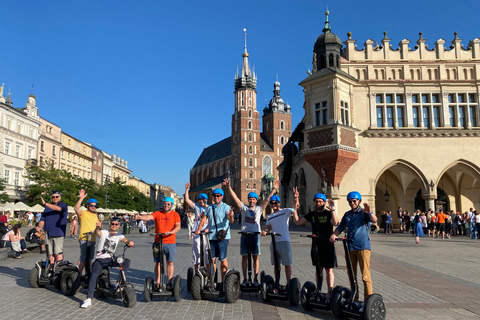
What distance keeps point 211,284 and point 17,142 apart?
50.4m

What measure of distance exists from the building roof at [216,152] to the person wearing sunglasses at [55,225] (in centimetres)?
11315

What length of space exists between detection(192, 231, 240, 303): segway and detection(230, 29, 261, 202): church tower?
94.7m

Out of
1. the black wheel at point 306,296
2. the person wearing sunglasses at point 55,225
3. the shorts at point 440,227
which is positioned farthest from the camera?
the shorts at point 440,227

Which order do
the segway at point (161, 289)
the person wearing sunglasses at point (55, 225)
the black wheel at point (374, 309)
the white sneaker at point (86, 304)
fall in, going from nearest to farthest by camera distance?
the black wheel at point (374, 309) < the white sneaker at point (86, 304) < the segway at point (161, 289) < the person wearing sunglasses at point (55, 225)

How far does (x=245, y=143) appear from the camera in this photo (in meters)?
107

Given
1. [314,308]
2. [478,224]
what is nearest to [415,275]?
[314,308]

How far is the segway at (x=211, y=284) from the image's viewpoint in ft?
21.9

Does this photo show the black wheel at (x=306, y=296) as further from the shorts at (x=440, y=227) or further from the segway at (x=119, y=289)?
the shorts at (x=440, y=227)

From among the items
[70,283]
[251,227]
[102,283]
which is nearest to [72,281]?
[70,283]

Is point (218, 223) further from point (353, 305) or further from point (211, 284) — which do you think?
point (353, 305)

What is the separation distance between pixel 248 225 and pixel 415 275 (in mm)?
4589

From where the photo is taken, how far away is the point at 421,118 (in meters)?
26.4

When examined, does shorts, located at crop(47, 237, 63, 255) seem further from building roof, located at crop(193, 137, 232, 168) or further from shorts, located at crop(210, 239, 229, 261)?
building roof, located at crop(193, 137, 232, 168)

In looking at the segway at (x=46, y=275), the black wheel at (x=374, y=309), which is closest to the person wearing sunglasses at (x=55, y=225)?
the segway at (x=46, y=275)
